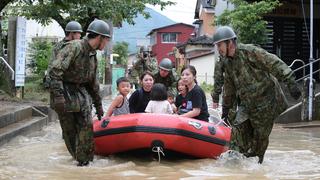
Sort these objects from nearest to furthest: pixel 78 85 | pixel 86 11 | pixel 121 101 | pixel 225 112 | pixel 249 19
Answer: pixel 78 85 < pixel 225 112 < pixel 121 101 < pixel 249 19 < pixel 86 11

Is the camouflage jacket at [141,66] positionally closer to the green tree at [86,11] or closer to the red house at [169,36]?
the green tree at [86,11]

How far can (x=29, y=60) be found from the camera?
2125 centimetres

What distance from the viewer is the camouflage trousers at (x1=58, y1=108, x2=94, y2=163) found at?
6578 millimetres

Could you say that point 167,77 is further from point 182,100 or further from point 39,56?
point 39,56

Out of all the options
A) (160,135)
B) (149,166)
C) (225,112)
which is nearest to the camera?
(160,135)

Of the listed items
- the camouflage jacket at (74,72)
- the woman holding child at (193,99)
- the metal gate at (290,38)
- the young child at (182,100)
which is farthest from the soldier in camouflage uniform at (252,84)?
the metal gate at (290,38)

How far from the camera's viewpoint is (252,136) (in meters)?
6.78

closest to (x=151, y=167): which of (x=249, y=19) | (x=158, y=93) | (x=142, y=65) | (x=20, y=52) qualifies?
(x=158, y=93)

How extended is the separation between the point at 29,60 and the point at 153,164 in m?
15.3

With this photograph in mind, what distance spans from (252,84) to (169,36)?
53539mm

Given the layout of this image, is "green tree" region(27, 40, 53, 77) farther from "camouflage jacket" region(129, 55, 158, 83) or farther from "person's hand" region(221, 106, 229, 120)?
"person's hand" region(221, 106, 229, 120)

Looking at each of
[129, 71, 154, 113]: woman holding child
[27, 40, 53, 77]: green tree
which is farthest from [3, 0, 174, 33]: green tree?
[129, 71, 154, 113]: woman holding child

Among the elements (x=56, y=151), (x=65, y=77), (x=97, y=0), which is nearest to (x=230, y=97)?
(x=65, y=77)

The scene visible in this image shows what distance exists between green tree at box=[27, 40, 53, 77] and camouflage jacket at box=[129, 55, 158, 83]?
5990 millimetres
